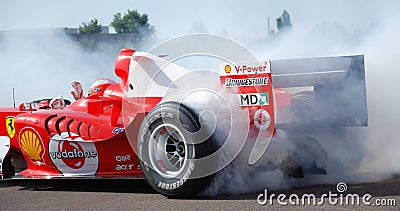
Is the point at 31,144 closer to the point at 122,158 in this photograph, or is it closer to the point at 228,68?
the point at 122,158

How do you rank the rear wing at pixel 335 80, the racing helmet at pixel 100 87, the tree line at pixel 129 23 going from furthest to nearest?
1. the tree line at pixel 129 23
2. the racing helmet at pixel 100 87
3. the rear wing at pixel 335 80

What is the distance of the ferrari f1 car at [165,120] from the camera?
5.97 metres

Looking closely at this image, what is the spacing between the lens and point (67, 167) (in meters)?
6.90

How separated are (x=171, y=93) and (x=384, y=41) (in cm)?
265

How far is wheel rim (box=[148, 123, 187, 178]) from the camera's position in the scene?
19.9 feet

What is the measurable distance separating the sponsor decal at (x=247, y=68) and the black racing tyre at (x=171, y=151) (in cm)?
60

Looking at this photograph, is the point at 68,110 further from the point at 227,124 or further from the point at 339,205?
the point at 339,205

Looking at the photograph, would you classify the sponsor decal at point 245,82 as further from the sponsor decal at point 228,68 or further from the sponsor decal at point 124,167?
the sponsor decal at point 124,167

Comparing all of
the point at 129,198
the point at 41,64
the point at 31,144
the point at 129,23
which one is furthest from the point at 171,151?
the point at 129,23

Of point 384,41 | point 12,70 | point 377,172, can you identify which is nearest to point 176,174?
point 377,172

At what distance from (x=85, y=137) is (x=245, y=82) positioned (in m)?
1.95

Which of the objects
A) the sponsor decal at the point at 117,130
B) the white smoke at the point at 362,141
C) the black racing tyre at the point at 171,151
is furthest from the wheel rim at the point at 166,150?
the sponsor decal at the point at 117,130
